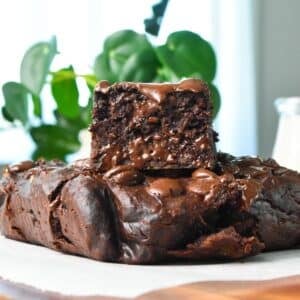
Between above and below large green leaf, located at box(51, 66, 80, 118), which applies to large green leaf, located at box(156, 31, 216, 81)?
above

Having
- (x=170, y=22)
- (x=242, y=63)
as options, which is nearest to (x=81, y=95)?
(x=170, y=22)

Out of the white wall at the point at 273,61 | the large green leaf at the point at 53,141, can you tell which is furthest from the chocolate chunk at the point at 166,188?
the white wall at the point at 273,61

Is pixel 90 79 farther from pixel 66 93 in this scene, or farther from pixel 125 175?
pixel 125 175

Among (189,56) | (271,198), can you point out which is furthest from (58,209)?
→ (189,56)

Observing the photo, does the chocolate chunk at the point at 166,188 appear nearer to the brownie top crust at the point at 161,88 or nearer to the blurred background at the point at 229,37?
the brownie top crust at the point at 161,88

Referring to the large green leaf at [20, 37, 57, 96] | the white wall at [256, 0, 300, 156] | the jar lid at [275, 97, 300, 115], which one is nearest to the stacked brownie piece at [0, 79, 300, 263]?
the jar lid at [275, 97, 300, 115]

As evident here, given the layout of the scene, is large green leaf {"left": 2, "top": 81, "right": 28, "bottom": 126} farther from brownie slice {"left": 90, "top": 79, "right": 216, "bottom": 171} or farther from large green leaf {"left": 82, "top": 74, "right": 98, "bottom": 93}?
brownie slice {"left": 90, "top": 79, "right": 216, "bottom": 171}
